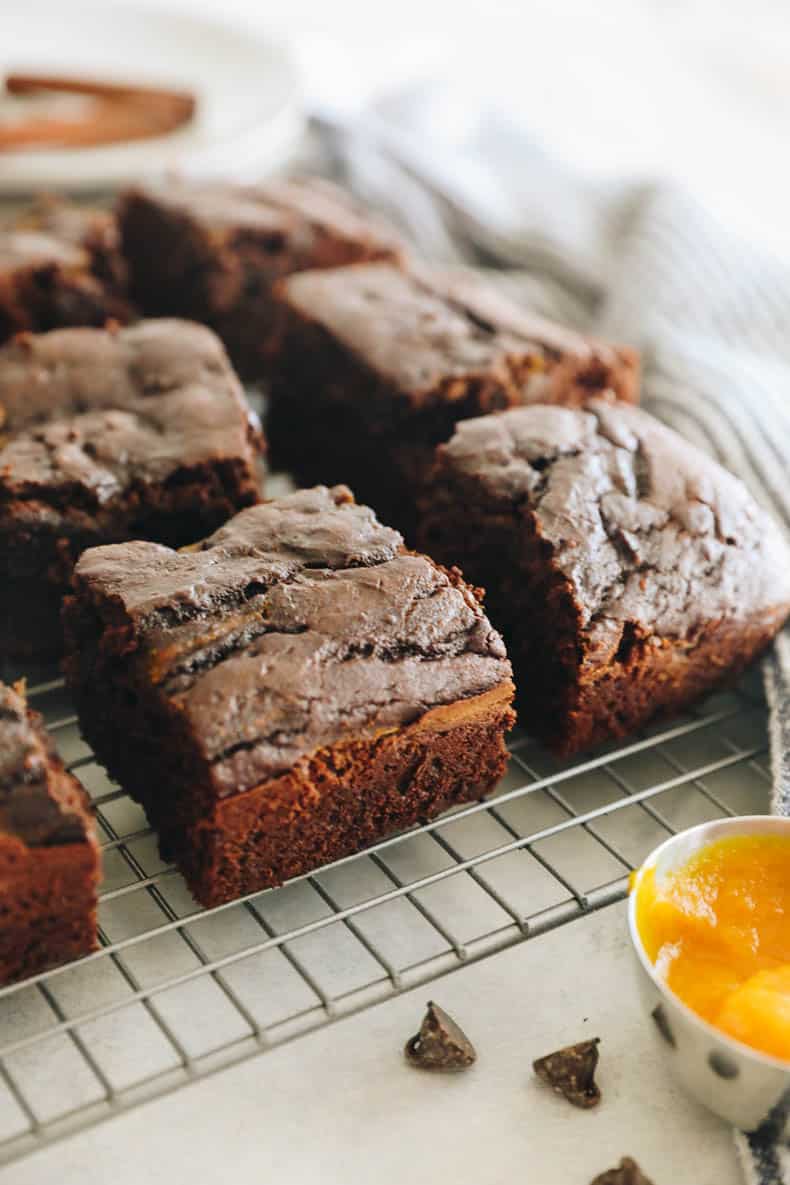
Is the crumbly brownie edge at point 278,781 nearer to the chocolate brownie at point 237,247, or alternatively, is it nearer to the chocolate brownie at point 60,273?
the chocolate brownie at point 60,273

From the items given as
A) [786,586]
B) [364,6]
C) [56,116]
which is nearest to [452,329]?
[786,586]

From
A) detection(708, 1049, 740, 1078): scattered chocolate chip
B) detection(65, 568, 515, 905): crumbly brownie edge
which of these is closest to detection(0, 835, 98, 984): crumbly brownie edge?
detection(65, 568, 515, 905): crumbly brownie edge

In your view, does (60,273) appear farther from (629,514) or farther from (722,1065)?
(722,1065)

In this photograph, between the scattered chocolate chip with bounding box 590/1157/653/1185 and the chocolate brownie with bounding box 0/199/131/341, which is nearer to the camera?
the scattered chocolate chip with bounding box 590/1157/653/1185

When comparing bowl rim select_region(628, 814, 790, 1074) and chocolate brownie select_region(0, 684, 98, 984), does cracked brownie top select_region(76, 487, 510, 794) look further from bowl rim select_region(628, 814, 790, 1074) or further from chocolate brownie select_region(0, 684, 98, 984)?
bowl rim select_region(628, 814, 790, 1074)

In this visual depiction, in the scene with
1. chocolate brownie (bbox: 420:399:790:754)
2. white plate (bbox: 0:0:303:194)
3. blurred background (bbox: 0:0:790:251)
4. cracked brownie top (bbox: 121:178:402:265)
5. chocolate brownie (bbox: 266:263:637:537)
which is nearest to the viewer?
chocolate brownie (bbox: 420:399:790:754)

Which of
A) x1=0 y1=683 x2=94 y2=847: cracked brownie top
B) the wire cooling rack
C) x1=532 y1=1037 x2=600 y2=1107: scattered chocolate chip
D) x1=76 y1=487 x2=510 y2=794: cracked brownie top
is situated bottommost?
the wire cooling rack

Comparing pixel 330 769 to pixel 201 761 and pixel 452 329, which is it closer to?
pixel 201 761
